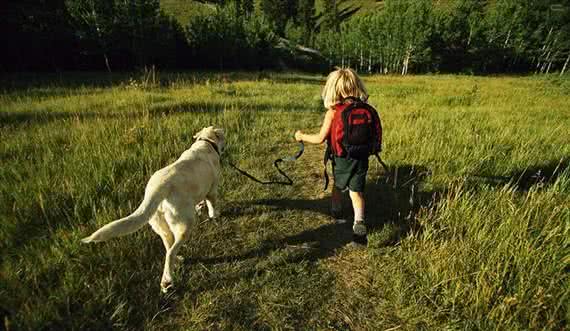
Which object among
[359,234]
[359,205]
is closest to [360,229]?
[359,234]

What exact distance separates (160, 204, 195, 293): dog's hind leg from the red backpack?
176cm

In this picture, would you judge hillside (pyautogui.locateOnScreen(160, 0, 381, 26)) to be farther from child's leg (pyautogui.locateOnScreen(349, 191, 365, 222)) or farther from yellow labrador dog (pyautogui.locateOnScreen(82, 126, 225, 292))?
child's leg (pyautogui.locateOnScreen(349, 191, 365, 222))

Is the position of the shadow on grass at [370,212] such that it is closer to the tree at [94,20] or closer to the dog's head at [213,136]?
the dog's head at [213,136]

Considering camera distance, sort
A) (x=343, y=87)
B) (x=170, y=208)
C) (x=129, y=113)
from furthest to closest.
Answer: (x=129, y=113)
(x=343, y=87)
(x=170, y=208)

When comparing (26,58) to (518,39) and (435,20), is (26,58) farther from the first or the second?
(518,39)

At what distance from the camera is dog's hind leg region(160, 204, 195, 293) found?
2297 millimetres

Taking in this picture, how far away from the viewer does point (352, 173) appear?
9.84ft

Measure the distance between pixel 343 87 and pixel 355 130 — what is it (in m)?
0.53

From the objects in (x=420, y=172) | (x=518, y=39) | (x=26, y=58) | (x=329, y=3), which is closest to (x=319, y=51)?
(x=329, y=3)

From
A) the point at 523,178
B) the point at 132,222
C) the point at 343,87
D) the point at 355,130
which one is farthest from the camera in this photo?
the point at 523,178

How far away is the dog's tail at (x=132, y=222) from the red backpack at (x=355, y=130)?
1.90 metres

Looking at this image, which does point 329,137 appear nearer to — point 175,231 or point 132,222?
point 175,231

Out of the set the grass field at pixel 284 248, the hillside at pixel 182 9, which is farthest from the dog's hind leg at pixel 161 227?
the hillside at pixel 182 9

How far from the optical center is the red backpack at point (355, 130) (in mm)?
2697
